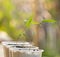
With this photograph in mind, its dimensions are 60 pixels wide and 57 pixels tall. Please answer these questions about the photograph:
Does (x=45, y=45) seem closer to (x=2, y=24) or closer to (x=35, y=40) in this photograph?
(x=35, y=40)

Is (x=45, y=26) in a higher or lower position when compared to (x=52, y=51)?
higher

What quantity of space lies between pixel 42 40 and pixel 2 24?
145cm

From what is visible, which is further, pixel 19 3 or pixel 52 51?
pixel 19 3

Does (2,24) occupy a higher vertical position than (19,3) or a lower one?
lower

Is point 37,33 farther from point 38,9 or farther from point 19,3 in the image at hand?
point 19,3

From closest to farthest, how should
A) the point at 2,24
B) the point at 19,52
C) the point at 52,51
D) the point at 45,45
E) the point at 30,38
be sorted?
the point at 19,52
the point at 52,51
the point at 45,45
the point at 30,38
the point at 2,24

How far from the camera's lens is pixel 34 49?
1430 millimetres

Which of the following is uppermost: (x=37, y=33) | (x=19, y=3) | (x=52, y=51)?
(x=19, y=3)

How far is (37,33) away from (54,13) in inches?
9.9

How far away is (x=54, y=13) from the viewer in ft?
6.23

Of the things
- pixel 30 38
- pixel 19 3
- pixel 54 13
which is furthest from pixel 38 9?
pixel 19 3

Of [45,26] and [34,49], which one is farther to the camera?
[45,26]

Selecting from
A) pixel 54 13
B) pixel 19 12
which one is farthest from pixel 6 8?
pixel 54 13

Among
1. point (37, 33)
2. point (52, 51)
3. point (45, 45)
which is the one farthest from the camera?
point (37, 33)
